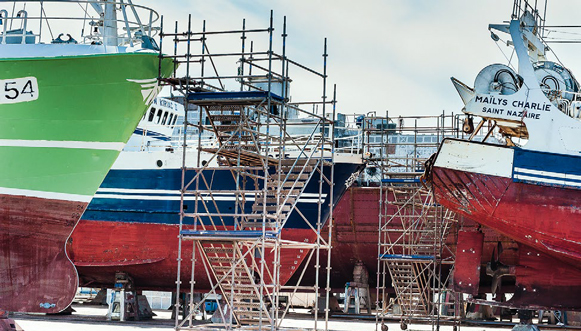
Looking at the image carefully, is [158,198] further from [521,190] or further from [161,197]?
[521,190]

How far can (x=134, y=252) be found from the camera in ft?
74.9

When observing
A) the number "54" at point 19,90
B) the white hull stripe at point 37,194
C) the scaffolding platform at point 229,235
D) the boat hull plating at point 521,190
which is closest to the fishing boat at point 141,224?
the boat hull plating at point 521,190

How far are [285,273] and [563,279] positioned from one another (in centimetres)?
635

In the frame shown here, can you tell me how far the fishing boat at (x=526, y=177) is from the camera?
58.1ft

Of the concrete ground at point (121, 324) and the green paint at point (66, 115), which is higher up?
the green paint at point (66, 115)

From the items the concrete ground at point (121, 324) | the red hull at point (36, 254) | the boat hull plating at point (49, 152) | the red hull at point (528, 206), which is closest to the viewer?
the red hull at point (36, 254)

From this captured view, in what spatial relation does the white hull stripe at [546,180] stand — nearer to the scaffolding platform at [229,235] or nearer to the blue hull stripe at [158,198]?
the blue hull stripe at [158,198]

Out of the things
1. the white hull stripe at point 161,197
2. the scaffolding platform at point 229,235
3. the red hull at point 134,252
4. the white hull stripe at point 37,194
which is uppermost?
the white hull stripe at point 161,197

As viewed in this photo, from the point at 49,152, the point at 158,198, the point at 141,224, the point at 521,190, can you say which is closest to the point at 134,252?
the point at 141,224

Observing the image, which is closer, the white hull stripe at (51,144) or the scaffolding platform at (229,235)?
the scaffolding platform at (229,235)

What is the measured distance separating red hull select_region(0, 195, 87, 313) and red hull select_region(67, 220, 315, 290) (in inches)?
256

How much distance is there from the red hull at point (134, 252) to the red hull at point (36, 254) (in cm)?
650

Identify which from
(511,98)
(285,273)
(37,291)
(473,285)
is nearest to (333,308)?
(285,273)

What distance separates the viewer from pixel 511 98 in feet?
59.4
